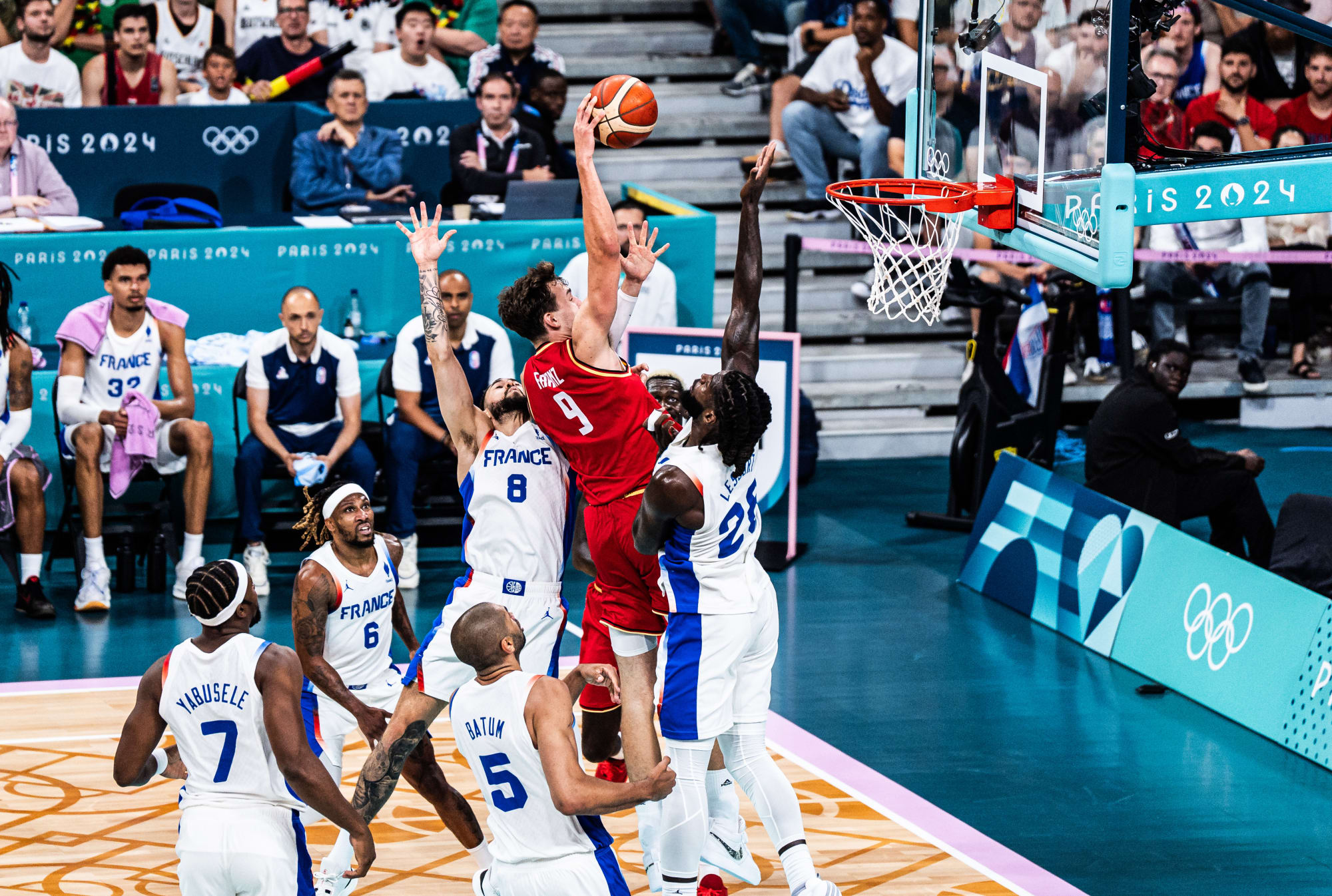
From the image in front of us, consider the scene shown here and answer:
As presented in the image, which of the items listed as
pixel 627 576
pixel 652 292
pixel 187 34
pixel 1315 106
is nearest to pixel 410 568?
pixel 652 292

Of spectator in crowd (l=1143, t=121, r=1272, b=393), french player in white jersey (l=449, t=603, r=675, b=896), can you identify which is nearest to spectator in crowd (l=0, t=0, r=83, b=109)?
spectator in crowd (l=1143, t=121, r=1272, b=393)

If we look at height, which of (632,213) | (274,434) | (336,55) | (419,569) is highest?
(336,55)

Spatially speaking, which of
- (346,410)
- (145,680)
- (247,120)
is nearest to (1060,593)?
(346,410)

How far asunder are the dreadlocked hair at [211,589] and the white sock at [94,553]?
5164 mm

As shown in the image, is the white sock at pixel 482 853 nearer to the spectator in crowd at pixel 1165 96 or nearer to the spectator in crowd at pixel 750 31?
the spectator in crowd at pixel 1165 96

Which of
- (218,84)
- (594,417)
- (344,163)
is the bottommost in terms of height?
(594,417)

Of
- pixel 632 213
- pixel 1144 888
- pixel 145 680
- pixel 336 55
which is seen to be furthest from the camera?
pixel 336 55

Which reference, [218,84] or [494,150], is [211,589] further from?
[218,84]

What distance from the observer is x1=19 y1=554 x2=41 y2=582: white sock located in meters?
9.38

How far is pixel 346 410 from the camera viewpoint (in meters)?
9.95

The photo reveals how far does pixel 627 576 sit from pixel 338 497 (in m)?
1.12

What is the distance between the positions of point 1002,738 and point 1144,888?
5.31ft

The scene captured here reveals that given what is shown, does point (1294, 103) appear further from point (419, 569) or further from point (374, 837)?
point (374, 837)

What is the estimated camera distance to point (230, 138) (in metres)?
12.5
